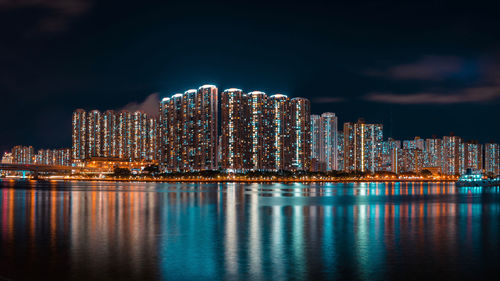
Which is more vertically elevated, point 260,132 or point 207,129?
point 207,129

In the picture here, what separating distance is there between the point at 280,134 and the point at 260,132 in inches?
345

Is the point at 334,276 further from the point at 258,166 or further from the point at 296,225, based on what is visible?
the point at 258,166

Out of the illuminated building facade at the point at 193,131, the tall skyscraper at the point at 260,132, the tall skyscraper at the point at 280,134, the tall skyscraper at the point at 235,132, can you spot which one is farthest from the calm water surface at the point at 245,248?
→ the tall skyscraper at the point at 280,134

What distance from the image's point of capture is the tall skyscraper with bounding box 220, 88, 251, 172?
6304 inches

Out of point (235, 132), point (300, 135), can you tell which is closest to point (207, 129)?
point (235, 132)

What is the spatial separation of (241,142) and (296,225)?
135 m

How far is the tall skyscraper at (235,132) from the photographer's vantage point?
160 metres

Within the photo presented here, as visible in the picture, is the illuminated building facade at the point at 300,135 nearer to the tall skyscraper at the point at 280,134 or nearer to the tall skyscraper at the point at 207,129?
the tall skyscraper at the point at 280,134

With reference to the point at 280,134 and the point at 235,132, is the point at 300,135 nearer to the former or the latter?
the point at 280,134

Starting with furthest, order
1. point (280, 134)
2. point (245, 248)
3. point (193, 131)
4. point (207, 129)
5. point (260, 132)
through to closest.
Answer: point (280, 134) < point (260, 132) < point (193, 131) < point (207, 129) < point (245, 248)

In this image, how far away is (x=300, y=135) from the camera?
17188 centimetres

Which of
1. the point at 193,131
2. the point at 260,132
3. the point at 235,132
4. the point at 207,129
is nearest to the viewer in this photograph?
the point at 207,129

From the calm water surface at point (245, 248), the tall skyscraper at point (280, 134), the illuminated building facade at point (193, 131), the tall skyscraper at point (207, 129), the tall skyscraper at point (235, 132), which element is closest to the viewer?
the calm water surface at point (245, 248)

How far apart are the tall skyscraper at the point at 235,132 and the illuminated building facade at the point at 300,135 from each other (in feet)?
60.1
